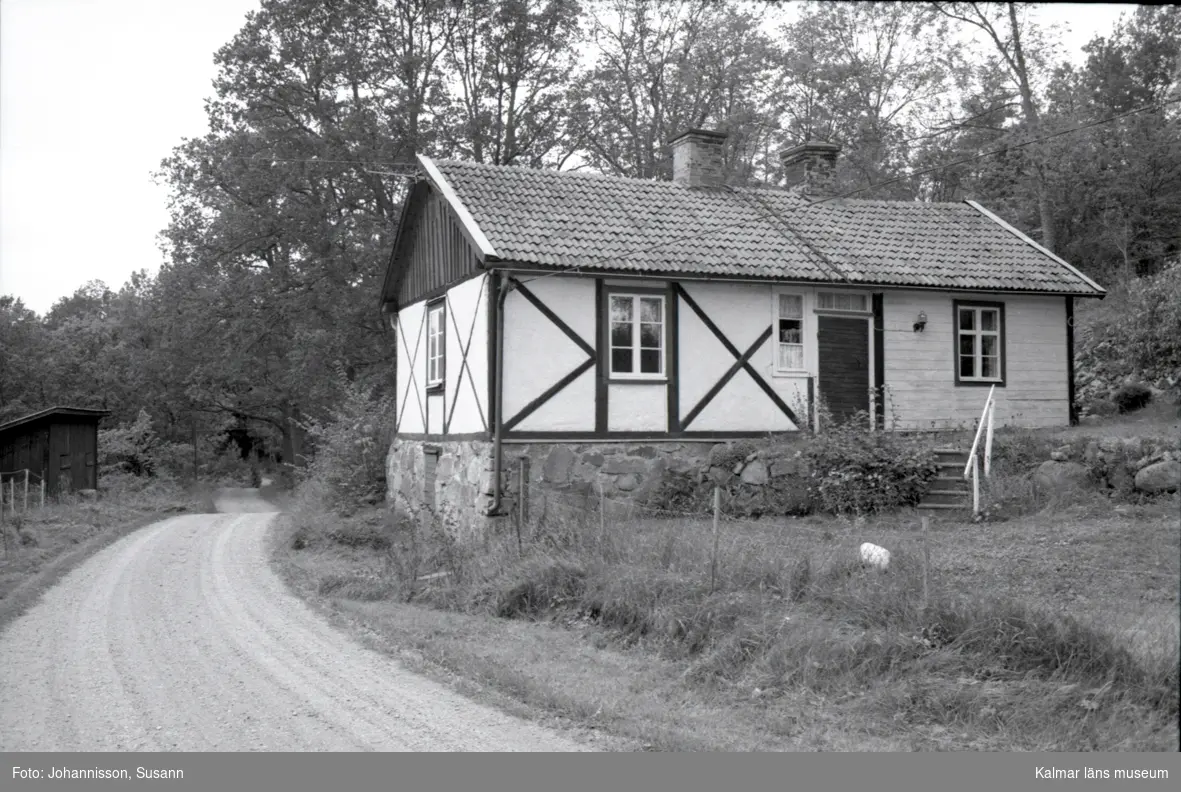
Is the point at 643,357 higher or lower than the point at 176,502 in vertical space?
higher

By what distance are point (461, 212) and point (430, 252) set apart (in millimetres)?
3116

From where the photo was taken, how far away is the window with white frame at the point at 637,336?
17000 millimetres

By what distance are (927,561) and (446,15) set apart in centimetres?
2596

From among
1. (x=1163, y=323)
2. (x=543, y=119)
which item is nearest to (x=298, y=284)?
(x=543, y=119)

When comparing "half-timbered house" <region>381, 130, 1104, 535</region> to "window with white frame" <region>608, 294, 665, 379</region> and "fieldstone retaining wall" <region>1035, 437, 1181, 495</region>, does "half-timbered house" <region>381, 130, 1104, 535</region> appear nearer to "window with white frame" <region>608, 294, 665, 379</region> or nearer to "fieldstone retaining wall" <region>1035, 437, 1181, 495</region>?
"window with white frame" <region>608, 294, 665, 379</region>

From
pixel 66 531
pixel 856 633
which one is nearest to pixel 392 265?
pixel 66 531

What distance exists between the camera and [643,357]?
1719cm

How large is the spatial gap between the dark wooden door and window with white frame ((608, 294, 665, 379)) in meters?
2.92

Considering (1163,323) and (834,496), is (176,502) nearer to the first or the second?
(834,496)

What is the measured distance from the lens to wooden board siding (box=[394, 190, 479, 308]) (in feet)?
59.0

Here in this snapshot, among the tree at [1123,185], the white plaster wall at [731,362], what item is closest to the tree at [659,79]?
the tree at [1123,185]

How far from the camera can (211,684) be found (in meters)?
8.95

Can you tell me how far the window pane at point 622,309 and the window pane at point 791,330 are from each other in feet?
8.98

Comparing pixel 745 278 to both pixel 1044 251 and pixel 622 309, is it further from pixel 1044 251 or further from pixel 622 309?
pixel 1044 251
